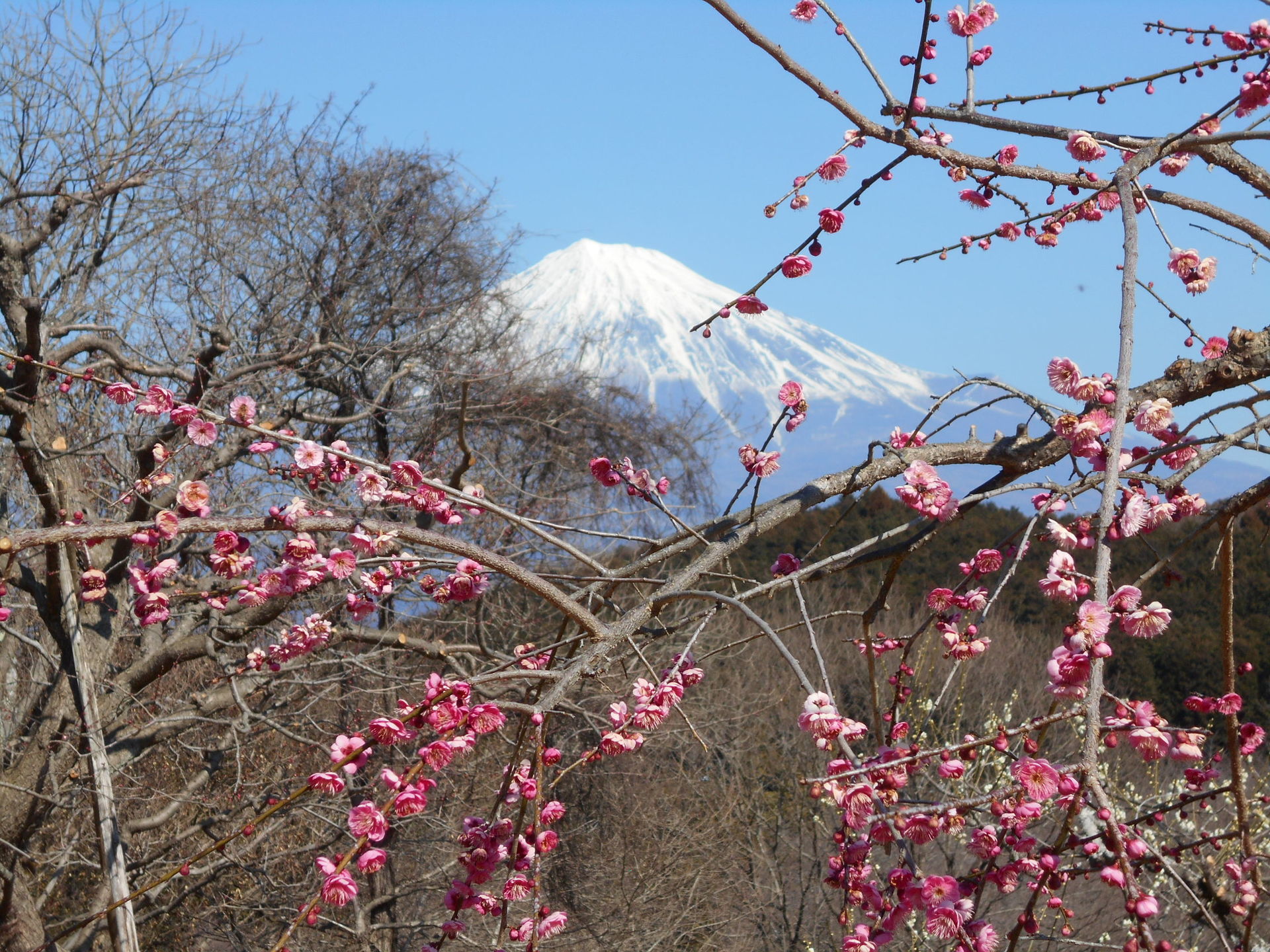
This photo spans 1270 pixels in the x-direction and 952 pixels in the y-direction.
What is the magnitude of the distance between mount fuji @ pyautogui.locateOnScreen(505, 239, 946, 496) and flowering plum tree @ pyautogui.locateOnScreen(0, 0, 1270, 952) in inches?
1810

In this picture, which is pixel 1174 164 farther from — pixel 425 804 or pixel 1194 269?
pixel 425 804

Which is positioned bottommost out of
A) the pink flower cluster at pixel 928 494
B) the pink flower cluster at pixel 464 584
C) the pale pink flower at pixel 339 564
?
the pink flower cluster at pixel 464 584

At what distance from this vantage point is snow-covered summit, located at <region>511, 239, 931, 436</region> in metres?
70.2

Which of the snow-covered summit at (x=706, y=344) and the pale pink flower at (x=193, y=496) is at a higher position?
the snow-covered summit at (x=706, y=344)

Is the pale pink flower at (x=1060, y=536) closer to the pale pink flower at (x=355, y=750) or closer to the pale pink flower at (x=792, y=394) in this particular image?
the pale pink flower at (x=792, y=394)

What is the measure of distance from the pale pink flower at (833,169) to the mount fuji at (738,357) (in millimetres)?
53686

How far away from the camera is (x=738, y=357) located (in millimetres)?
78938

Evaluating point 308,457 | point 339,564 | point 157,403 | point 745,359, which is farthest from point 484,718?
point 745,359

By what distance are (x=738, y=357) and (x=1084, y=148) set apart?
3047 inches

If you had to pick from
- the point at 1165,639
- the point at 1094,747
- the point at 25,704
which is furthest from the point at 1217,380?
the point at 1165,639

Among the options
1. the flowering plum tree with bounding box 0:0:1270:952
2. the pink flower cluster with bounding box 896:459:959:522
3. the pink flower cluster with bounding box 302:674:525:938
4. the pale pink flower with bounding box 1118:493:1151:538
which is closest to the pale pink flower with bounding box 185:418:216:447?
the flowering plum tree with bounding box 0:0:1270:952

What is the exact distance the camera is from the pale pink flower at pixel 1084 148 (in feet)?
7.08

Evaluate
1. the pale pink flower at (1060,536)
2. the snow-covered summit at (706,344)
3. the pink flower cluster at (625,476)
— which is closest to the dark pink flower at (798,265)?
the pink flower cluster at (625,476)

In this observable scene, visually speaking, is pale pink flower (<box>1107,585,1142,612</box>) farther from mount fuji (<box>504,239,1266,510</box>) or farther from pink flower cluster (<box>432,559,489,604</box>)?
mount fuji (<box>504,239,1266,510</box>)
